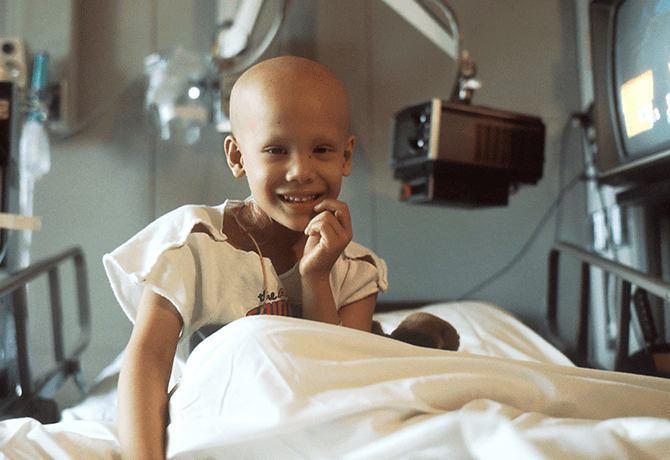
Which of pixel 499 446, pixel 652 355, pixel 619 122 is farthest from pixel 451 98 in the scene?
pixel 499 446

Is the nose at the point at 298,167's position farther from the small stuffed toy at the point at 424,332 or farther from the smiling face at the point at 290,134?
the small stuffed toy at the point at 424,332

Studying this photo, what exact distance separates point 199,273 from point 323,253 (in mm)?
133

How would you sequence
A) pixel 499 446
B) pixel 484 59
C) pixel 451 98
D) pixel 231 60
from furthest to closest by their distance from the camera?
pixel 484 59 → pixel 451 98 → pixel 231 60 → pixel 499 446

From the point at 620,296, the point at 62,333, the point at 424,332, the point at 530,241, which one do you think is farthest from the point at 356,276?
the point at 530,241

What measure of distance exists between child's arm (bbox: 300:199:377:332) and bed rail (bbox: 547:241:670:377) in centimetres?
47

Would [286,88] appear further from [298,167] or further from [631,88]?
[631,88]

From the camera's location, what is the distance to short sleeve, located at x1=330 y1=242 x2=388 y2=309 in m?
0.62

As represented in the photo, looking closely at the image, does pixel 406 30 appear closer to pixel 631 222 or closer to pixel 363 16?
pixel 363 16

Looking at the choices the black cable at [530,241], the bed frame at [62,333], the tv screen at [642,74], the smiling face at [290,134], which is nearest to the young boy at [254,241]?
the smiling face at [290,134]

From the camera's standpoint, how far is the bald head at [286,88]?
0.46 m

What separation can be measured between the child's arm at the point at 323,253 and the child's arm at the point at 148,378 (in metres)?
0.14

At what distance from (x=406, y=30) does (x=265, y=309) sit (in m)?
1.07

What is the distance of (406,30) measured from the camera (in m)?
1.31

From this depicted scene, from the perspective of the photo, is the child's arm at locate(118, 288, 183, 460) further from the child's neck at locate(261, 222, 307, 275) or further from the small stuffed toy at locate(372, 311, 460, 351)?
the small stuffed toy at locate(372, 311, 460, 351)
